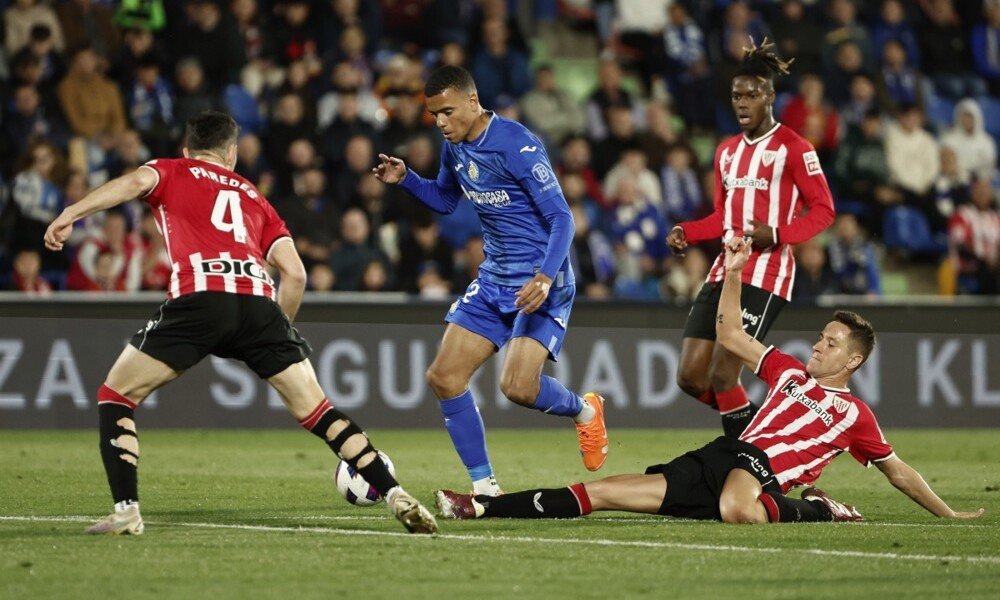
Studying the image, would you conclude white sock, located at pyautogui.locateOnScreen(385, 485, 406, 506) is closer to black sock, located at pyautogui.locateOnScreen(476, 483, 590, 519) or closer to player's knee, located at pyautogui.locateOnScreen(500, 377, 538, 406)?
black sock, located at pyautogui.locateOnScreen(476, 483, 590, 519)

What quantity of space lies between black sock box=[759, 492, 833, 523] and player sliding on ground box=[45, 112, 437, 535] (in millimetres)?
1625

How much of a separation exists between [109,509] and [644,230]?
912 centimetres

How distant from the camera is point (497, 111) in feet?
54.6

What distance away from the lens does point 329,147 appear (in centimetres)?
1588

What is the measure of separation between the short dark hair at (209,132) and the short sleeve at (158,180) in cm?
21

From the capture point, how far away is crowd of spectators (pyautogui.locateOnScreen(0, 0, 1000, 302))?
1492 cm

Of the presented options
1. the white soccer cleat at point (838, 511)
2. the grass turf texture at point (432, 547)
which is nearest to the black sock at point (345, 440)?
the grass turf texture at point (432, 547)

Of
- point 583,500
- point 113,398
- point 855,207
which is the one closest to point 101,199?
point 113,398

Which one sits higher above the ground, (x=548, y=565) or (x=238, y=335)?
(x=238, y=335)

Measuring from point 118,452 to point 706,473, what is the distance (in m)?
2.61

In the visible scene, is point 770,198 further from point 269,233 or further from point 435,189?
point 269,233

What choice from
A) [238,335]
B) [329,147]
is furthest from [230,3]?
[238,335]

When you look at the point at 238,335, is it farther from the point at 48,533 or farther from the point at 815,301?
the point at 815,301

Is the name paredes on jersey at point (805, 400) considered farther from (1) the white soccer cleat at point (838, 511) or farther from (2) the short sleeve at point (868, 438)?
(1) the white soccer cleat at point (838, 511)
